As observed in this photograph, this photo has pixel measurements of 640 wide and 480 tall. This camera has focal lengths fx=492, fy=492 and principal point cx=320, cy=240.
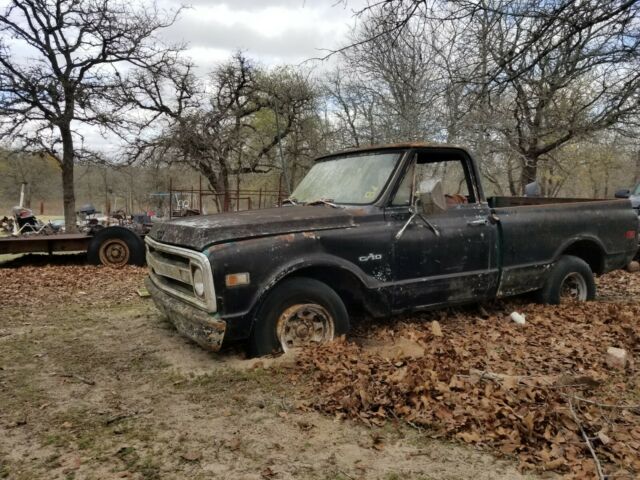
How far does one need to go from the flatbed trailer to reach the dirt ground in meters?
4.15

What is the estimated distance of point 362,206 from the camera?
14.4 feet

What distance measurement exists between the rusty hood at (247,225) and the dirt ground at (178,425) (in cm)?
98

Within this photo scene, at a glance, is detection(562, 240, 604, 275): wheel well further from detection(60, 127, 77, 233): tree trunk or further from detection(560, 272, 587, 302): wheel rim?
detection(60, 127, 77, 233): tree trunk

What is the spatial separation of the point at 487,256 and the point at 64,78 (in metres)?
13.7

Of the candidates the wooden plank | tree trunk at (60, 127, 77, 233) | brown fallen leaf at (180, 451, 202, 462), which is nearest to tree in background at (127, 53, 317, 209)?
tree trunk at (60, 127, 77, 233)

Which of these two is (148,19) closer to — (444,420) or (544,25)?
(544,25)

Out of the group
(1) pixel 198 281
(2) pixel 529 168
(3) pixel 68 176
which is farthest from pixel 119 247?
(2) pixel 529 168

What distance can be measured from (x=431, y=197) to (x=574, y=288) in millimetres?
2651

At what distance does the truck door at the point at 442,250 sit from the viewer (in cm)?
437

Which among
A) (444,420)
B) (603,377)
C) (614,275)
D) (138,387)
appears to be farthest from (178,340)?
(614,275)

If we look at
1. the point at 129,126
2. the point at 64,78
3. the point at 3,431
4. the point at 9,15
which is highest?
A: the point at 9,15

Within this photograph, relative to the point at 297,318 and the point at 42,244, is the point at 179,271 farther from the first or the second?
the point at 42,244

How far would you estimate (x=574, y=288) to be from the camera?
5750 millimetres

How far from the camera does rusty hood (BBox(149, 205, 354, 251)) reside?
12.1ft
